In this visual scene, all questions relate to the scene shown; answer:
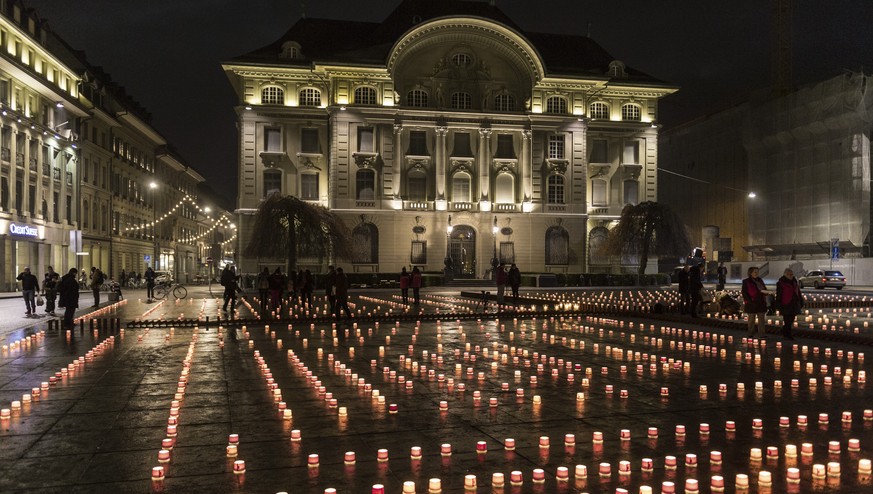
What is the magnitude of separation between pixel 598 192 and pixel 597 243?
4601 millimetres

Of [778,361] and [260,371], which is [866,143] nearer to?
[778,361]

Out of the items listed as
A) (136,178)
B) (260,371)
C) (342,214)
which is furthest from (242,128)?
(260,371)

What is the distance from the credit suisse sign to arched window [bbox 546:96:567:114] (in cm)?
3998

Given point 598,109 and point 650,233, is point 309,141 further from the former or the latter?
point 650,233

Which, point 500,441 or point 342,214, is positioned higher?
point 342,214

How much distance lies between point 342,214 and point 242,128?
10422 millimetres

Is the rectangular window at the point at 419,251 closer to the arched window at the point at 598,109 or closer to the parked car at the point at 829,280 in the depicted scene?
the arched window at the point at 598,109

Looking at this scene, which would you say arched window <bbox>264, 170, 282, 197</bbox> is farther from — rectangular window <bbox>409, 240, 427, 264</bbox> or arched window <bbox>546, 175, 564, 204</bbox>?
arched window <bbox>546, 175, 564, 204</bbox>

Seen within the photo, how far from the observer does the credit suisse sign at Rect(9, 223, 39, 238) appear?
45875 millimetres

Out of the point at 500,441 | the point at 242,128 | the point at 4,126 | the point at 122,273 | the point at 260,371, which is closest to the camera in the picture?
the point at 500,441

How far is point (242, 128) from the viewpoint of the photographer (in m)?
58.3

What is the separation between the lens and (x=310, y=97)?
59.4 metres

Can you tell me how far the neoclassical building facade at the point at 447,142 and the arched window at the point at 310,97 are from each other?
0.38 ft

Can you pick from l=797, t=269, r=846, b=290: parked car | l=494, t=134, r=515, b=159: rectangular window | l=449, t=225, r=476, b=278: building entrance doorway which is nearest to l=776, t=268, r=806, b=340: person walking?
l=797, t=269, r=846, b=290: parked car
